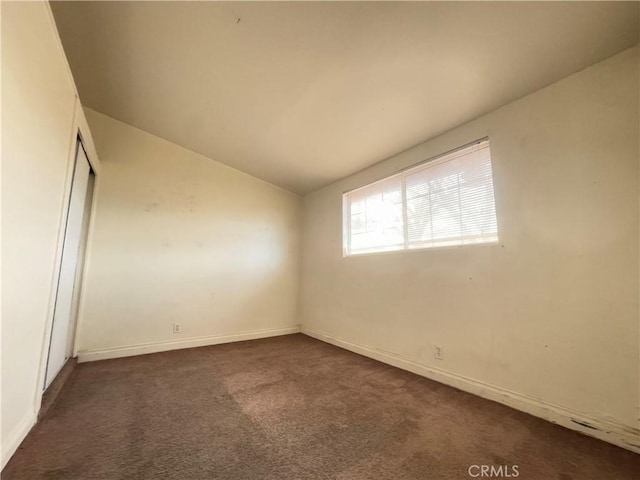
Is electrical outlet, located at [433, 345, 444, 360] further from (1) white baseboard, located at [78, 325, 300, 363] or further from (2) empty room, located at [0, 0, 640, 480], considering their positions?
(1) white baseboard, located at [78, 325, 300, 363]

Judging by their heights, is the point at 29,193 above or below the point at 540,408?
above

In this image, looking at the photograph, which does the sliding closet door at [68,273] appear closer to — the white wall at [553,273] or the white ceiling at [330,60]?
the white ceiling at [330,60]

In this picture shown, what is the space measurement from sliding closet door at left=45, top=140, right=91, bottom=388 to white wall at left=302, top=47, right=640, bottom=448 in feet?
10.4

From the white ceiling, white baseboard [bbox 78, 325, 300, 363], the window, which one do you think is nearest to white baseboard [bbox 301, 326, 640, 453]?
the window

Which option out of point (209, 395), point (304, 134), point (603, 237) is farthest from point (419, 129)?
point (209, 395)

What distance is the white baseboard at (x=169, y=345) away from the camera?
2.80m

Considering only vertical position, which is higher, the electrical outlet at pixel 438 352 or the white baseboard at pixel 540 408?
the electrical outlet at pixel 438 352

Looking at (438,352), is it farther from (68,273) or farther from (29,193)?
(68,273)

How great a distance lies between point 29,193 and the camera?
1313 millimetres

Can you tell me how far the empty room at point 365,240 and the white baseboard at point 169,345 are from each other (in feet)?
0.11

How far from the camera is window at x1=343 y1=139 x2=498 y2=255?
221cm

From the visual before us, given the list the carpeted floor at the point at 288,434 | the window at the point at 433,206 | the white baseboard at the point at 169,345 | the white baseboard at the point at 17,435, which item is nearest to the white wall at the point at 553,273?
the window at the point at 433,206

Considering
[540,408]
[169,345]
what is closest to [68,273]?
[169,345]

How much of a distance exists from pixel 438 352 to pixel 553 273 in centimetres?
112
